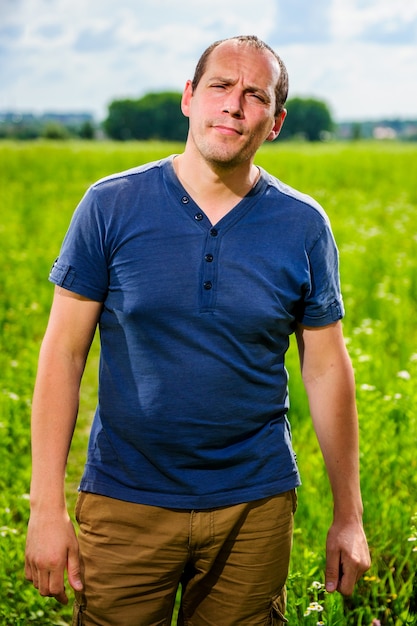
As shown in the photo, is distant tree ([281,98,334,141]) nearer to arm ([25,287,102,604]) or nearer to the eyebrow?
the eyebrow

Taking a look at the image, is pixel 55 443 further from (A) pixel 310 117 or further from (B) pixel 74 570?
(A) pixel 310 117

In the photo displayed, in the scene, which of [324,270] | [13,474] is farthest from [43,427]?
[13,474]

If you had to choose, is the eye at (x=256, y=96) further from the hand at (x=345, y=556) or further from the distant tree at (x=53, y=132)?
the distant tree at (x=53, y=132)

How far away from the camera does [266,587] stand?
206 centimetres

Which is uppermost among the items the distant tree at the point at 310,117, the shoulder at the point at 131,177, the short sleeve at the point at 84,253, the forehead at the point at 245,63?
the forehead at the point at 245,63

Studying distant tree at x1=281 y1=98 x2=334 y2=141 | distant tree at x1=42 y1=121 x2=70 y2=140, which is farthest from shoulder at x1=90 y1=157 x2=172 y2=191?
distant tree at x1=281 y1=98 x2=334 y2=141

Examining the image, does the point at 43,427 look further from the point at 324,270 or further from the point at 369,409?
the point at 369,409

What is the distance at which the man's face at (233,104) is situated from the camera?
74.4 inches

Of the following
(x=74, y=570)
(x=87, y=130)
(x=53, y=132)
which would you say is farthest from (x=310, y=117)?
(x=74, y=570)

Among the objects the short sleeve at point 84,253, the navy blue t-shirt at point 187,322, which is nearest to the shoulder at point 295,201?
the navy blue t-shirt at point 187,322

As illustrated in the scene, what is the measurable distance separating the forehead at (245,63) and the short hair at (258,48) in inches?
0.6

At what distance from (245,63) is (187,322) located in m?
0.63

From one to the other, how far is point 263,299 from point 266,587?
2.38ft

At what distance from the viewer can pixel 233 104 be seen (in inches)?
75.0
